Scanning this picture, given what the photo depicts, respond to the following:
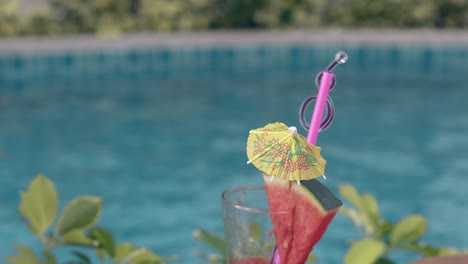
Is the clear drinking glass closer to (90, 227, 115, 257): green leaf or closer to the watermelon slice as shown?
the watermelon slice

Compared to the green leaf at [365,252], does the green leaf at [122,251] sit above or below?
below

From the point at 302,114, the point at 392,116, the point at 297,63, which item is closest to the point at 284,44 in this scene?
the point at 297,63

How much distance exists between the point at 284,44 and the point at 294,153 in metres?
14.1

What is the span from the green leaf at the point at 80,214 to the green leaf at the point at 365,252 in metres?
0.46

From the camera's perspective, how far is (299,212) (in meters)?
0.86

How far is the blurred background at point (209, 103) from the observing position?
6773 millimetres

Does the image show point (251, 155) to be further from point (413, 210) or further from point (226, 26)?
point (226, 26)

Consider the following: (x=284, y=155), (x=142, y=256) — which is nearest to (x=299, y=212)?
(x=284, y=155)

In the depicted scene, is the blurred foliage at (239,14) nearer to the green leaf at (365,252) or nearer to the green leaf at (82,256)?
the green leaf at (82,256)

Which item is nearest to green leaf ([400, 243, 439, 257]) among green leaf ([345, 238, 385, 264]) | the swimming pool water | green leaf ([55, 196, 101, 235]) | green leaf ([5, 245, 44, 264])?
green leaf ([345, 238, 385, 264])

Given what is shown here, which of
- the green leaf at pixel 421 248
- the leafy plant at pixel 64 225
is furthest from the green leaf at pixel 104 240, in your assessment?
the green leaf at pixel 421 248

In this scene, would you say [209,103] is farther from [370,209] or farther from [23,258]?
[23,258]

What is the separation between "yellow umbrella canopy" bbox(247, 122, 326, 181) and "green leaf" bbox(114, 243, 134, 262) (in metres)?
0.62

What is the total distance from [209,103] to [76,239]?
9476 mm
